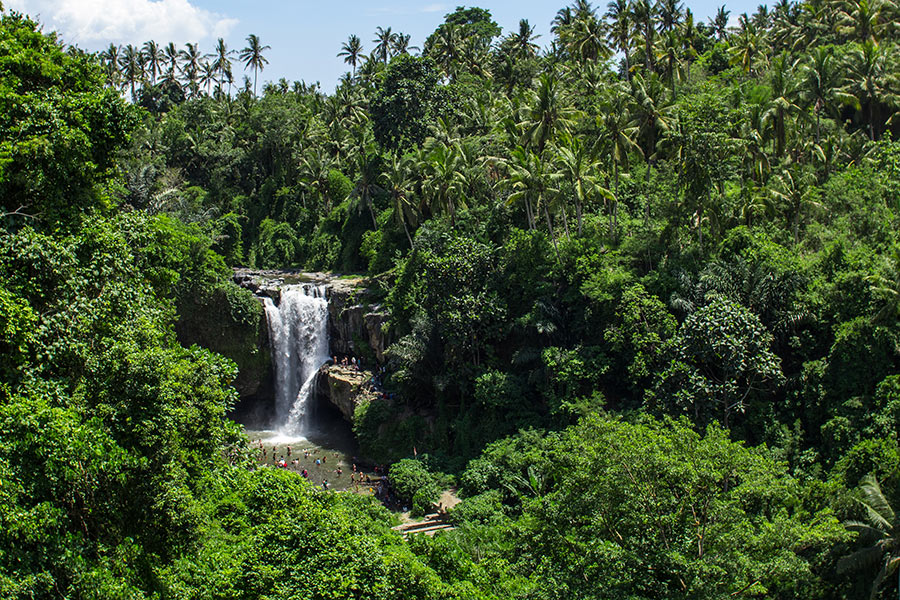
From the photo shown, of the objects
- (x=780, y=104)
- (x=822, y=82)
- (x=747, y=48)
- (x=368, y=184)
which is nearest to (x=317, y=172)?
(x=368, y=184)

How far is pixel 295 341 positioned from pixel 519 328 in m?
17.4

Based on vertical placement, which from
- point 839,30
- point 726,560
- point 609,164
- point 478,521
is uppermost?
point 839,30

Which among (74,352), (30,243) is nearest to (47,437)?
(74,352)

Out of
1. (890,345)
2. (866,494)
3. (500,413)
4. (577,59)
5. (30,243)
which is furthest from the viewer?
(577,59)

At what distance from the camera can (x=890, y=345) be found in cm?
2930

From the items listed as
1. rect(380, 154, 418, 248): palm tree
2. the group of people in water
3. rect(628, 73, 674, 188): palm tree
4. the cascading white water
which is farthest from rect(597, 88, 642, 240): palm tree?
the cascading white water

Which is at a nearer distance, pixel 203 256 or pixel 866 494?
pixel 866 494

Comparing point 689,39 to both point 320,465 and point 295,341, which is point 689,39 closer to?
point 295,341

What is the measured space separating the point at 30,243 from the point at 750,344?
2744 cm

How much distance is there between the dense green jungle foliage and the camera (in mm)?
15906

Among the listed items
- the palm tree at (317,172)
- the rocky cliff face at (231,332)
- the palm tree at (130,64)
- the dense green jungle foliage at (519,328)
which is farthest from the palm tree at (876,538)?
the palm tree at (130,64)

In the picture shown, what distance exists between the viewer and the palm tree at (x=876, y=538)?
22.2m

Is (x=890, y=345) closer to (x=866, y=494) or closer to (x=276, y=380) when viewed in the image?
(x=866, y=494)

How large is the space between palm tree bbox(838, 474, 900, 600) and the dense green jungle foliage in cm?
13
